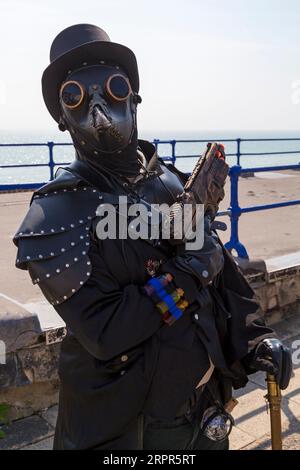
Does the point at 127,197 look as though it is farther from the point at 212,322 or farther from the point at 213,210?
the point at 212,322

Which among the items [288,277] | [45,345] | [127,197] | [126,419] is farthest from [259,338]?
[288,277]

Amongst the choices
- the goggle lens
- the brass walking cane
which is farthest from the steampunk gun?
the brass walking cane

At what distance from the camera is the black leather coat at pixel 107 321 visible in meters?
1.63

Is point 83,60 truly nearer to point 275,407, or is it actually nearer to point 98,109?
point 98,109

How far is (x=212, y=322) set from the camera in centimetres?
190

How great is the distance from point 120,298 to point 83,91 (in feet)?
2.34

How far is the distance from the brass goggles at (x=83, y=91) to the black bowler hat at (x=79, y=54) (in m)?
0.09

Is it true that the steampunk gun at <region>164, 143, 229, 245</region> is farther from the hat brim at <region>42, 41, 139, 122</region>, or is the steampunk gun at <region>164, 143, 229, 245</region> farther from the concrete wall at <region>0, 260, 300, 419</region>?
the concrete wall at <region>0, 260, 300, 419</region>

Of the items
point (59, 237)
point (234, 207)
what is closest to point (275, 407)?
point (59, 237)

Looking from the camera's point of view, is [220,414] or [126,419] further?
[220,414]

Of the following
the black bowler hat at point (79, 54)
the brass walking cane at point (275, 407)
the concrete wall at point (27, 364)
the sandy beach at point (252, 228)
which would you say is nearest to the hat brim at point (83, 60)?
the black bowler hat at point (79, 54)

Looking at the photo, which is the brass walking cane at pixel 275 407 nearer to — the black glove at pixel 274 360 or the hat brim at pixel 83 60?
the black glove at pixel 274 360

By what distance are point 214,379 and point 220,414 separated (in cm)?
13

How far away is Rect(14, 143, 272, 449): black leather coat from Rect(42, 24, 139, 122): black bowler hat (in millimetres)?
334
